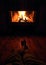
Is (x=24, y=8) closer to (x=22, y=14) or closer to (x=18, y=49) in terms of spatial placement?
(x=22, y=14)

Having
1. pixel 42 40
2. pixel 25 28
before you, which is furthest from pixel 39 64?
pixel 25 28

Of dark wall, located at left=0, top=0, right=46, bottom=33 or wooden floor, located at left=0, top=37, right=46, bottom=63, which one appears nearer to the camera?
wooden floor, located at left=0, top=37, right=46, bottom=63

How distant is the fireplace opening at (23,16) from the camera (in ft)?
11.9

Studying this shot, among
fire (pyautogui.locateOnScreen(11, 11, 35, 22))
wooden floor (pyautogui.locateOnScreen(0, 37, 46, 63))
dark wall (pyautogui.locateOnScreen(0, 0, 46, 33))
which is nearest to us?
wooden floor (pyautogui.locateOnScreen(0, 37, 46, 63))

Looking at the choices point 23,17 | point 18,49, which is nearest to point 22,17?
point 23,17

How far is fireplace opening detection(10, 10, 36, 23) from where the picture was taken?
11.9 feet

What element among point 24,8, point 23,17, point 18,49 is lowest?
point 18,49

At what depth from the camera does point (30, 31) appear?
3752 millimetres

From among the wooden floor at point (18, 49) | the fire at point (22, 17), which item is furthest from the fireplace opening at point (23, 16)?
the wooden floor at point (18, 49)

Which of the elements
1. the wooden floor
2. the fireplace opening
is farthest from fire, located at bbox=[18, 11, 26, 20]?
the wooden floor

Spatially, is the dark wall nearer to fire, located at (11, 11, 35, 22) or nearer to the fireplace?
the fireplace

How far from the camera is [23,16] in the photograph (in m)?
3.71

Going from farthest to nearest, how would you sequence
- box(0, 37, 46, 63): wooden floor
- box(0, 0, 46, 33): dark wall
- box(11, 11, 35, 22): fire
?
1. box(11, 11, 35, 22): fire
2. box(0, 0, 46, 33): dark wall
3. box(0, 37, 46, 63): wooden floor

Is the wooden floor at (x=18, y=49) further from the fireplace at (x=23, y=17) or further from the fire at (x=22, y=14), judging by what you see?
the fire at (x=22, y=14)
